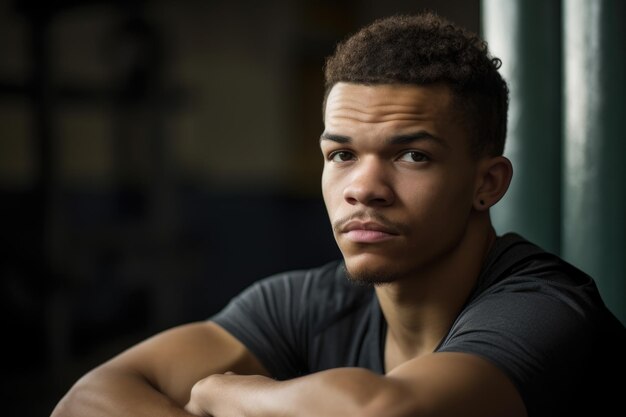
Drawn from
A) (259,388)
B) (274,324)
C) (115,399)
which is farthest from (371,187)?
(115,399)

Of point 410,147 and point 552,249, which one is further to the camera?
point 552,249

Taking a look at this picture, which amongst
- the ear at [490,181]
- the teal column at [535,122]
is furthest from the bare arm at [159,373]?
the teal column at [535,122]

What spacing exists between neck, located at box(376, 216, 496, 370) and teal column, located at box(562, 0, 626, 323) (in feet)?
0.98

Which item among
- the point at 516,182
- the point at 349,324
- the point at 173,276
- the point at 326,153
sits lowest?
the point at 173,276

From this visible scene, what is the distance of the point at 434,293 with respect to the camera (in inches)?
53.0

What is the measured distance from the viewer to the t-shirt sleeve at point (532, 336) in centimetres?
108

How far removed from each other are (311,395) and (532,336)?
322 millimetres

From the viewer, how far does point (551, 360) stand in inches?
43.9

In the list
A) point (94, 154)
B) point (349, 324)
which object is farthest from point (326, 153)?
point (94, 154)

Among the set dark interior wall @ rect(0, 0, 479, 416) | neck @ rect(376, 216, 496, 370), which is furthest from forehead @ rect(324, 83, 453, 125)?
dark interior wall @ rect(0, 0, 479, 416)

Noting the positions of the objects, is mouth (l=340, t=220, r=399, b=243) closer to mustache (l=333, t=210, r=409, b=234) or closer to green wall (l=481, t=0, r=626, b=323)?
mustache (l=333, t=210, r=409, b=234)

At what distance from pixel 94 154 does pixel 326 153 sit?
12.8ft

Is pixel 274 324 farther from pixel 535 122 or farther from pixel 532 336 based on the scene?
pixel 535 122

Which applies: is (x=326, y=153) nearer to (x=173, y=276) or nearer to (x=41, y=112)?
(x=41, y=112)
